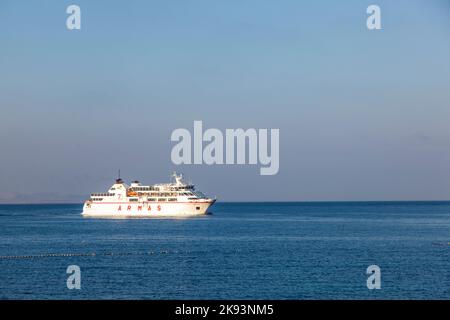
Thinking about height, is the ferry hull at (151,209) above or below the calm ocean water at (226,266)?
above

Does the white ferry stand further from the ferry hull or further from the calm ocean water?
the calm ocean water

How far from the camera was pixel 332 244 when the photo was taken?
73938 mm

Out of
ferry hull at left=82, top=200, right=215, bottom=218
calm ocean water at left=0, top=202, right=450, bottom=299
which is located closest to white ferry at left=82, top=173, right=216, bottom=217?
ferry hull at left=82, top=200, right=215, bottom=218

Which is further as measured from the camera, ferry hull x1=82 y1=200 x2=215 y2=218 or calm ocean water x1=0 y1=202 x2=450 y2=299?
ferry hull x1=82 y1=200 x2=215 y2=218

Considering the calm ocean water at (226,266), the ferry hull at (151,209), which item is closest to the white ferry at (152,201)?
the ferry hull at (151,209)

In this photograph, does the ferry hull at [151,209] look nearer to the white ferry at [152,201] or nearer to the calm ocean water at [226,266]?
the white ferry at [152,201]

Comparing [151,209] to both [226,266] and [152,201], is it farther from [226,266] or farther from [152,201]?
[226,266]

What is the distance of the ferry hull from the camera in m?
134

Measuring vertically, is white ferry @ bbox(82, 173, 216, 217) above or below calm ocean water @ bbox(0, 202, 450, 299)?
above

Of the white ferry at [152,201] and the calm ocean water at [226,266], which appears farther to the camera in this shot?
the white ferry at [152,201]

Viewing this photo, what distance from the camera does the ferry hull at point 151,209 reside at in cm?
13400
